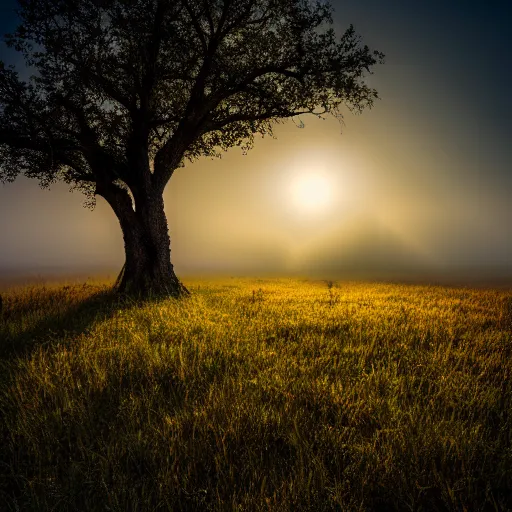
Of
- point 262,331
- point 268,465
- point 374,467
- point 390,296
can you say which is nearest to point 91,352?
point 262,331

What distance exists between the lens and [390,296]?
1427cm

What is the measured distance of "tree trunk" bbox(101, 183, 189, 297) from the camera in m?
14.8

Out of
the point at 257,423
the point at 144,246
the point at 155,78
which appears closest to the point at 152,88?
the point at 155,78

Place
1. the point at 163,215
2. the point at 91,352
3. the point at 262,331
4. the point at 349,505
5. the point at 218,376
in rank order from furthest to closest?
the point at 163,215, the point at 262,331, the point at 91,352, the point at 218,376, the point at 349,505

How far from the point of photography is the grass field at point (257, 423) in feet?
8.06

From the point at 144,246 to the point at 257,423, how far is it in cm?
1285

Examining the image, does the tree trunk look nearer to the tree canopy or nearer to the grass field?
the tree canopy

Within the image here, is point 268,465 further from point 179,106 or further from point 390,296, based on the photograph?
point 179,106

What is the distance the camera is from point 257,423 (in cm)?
325

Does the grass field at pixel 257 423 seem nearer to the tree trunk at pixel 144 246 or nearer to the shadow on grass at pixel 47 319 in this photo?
the shadow on grass at pixel 47 319

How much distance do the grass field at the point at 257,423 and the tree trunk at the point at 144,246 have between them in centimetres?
779

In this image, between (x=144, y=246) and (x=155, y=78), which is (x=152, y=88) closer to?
(x=155, y=78)

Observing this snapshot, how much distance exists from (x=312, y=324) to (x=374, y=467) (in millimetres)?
5261

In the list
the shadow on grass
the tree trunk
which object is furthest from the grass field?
the tree trunk
